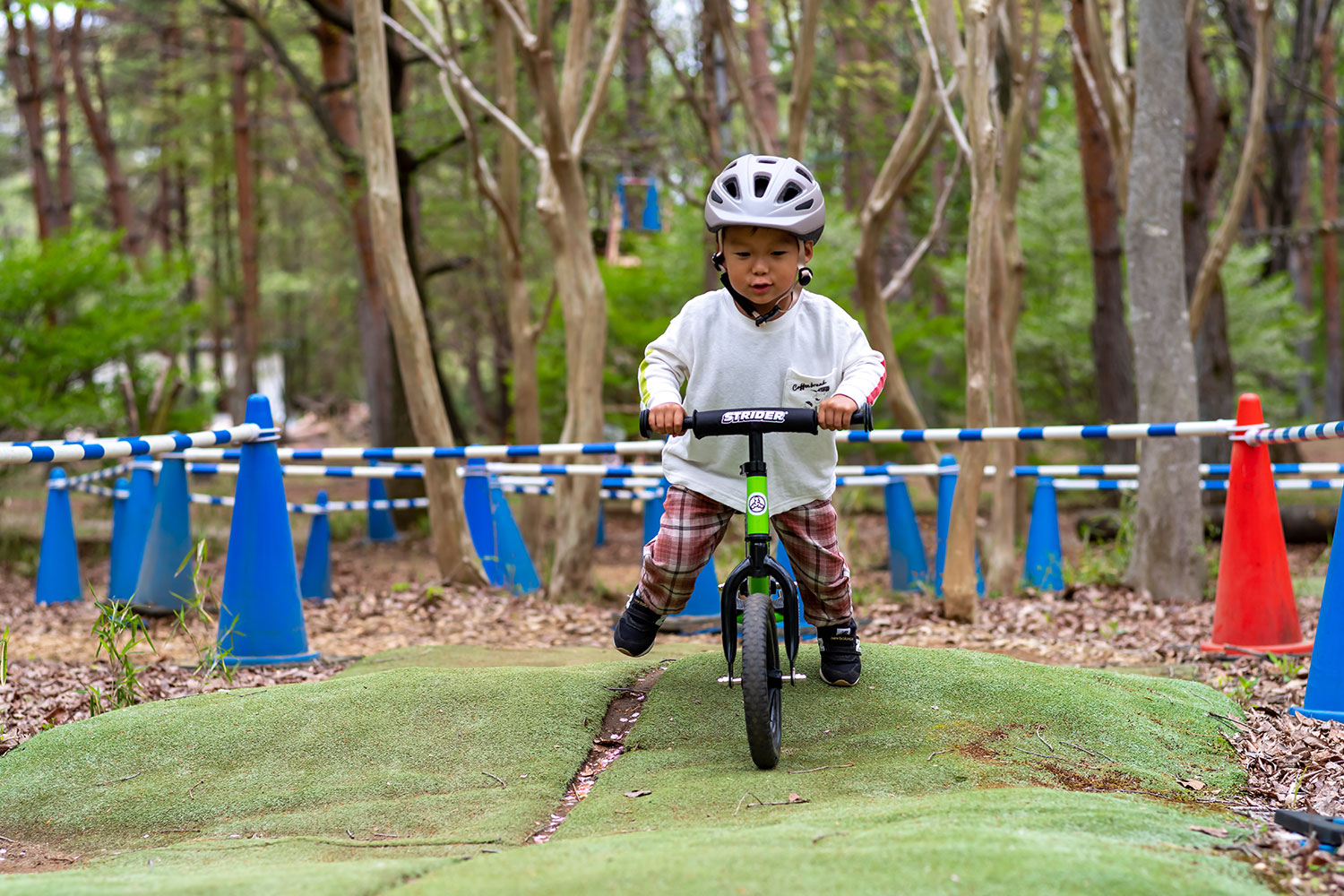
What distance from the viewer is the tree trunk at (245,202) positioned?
19703 mm

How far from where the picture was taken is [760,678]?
11.1ft

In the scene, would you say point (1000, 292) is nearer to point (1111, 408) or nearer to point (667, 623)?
point (667, 623)

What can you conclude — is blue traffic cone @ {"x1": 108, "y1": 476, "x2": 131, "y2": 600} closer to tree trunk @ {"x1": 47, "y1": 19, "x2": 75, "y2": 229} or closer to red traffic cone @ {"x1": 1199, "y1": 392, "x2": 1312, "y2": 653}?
red traffic cone @ {"x1": 1199, "y1": 392, "x2": 1312, "y2": 653}

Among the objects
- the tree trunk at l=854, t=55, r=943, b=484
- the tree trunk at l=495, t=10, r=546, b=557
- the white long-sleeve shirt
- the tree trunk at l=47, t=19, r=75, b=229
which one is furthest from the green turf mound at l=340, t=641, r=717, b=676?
the tree trunk at l=47, t=19, r=75, b=229

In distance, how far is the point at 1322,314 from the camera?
29281mm

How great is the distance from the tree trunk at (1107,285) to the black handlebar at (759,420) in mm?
11090

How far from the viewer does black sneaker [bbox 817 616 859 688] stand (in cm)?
423

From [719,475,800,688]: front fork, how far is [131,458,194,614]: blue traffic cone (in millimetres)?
4120

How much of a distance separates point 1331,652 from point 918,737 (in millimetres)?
1536

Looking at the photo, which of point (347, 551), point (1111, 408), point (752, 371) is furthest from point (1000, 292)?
point (347, 551)

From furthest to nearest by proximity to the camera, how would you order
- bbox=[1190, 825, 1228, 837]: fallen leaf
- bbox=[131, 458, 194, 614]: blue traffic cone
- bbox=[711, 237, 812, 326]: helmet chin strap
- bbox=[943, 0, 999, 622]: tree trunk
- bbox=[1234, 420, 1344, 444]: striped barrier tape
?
bbox=[131, 458, 194, 614]: blue traffic cone
bbox=[943, 0, 999, 622]: tree trunk
bbox=[1234, 420, 1344, 444]: striped barrier tape
bbox=[711, 237, 812, 326]: helmet chin strap
bbox=[1190, 825, 1228, 837]: fallen leaf

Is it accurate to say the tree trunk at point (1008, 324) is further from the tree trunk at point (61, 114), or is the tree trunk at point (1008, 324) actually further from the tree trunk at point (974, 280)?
the tree trunk at point (61, 114)

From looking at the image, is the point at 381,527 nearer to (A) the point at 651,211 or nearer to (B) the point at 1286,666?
(A) the point at 651,211

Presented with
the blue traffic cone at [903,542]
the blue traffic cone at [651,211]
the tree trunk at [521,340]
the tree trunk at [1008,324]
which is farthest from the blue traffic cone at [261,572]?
the blue traffic cone at [651,211]
